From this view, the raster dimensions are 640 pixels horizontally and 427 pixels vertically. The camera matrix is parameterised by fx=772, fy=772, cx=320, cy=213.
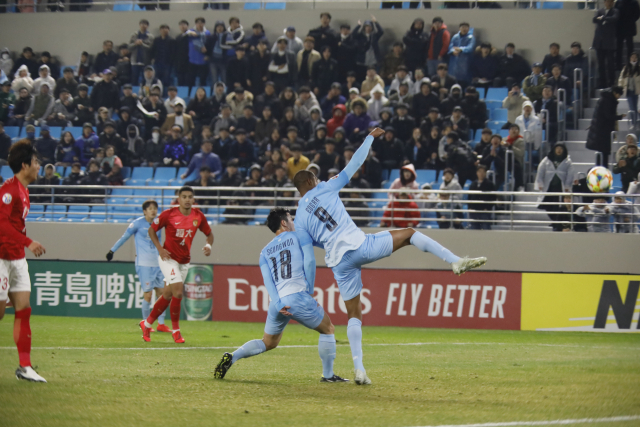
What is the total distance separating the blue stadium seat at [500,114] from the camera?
1991 centimetres

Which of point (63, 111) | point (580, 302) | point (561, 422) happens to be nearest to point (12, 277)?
point (561, 422)

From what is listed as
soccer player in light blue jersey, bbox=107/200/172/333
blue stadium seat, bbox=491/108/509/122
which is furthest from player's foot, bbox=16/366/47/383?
blue stadium seat, bbox=491/108/509/122

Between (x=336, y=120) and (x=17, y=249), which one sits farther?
(x=336, y=120)

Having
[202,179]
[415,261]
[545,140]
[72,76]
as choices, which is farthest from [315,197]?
[72,76]

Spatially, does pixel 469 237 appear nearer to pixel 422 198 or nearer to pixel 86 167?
pixel 422 198

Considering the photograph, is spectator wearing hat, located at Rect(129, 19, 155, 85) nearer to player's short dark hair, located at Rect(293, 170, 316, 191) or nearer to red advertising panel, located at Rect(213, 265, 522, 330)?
red advertising panel, located at Rect(213, 265, 522, 330)

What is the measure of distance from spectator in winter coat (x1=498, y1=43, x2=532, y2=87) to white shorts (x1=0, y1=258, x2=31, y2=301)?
15470mm

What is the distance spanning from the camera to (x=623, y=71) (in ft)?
61.0

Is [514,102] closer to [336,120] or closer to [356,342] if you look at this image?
[336,120]

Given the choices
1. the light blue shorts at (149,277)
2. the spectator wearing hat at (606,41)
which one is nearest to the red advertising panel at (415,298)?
the light blue shorts at (149,277)

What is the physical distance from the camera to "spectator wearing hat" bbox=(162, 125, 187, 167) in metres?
20.1

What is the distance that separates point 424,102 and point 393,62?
95.0 inches

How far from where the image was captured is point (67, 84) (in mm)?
22562

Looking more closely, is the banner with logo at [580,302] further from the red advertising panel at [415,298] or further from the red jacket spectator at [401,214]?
the red jacket spectator at [401,214]
